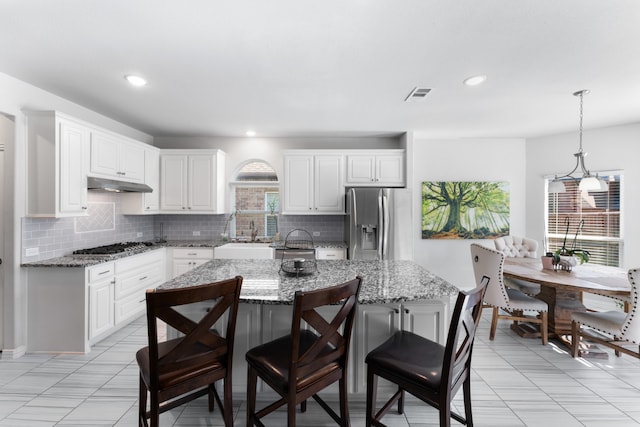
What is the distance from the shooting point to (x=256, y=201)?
5020mm

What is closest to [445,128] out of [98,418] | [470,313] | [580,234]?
[580,234]

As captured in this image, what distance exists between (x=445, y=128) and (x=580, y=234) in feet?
8.85

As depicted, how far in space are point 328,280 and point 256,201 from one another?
125 inches

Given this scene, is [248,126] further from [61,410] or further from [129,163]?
[61,410]

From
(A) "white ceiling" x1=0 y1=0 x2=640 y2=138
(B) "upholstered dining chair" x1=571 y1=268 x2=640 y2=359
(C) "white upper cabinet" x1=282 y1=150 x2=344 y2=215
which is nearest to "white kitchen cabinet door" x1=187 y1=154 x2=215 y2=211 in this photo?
(A) "white ceiling" x1=0 y1=0 x2=640 y2=138

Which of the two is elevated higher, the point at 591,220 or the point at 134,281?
the point at 591,220

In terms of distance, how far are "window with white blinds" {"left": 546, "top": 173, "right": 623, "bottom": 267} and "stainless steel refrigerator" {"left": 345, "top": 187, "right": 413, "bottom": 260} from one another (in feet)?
7.32

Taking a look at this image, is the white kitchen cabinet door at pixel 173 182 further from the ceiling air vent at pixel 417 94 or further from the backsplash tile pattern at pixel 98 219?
the ceiling air vent at pixel 417 94

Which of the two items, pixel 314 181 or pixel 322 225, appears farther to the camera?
pixel 322 225

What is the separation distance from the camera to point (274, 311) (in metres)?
2.02

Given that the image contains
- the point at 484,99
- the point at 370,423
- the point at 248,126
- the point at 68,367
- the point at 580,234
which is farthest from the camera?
the point at 580,234

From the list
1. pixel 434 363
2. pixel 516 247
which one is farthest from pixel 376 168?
pixel 434 363

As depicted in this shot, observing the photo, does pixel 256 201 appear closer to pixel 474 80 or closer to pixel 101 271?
pixel 101 271

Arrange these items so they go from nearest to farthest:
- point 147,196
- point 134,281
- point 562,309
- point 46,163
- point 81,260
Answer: point 46,163 → point 81,260 → point 562,309 → point 134,281 → point 147,196
